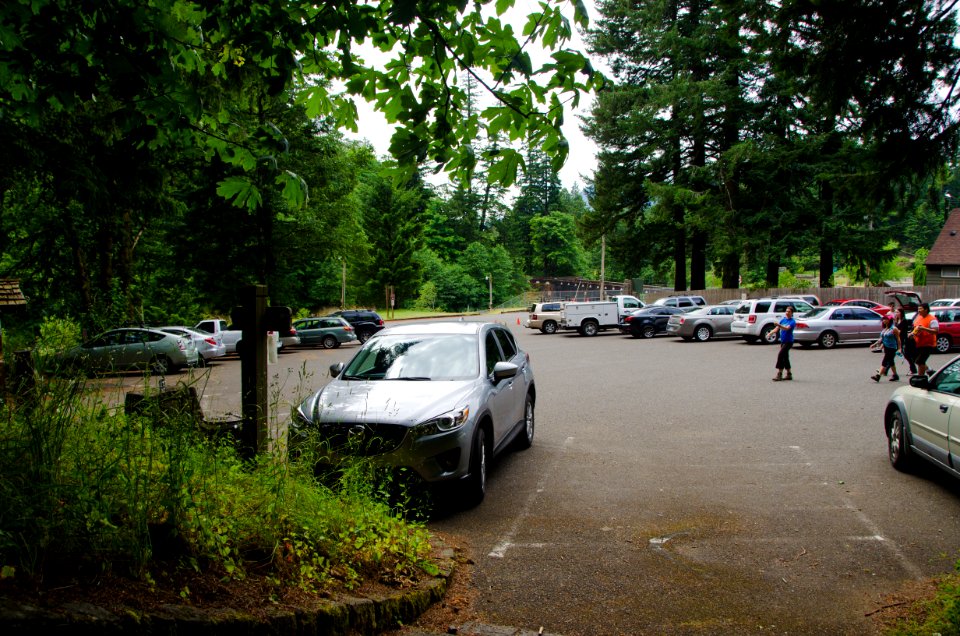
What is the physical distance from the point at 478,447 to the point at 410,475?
766 mm

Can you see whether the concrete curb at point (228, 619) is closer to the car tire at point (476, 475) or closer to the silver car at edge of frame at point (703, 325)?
the car tire at point (476, 475)

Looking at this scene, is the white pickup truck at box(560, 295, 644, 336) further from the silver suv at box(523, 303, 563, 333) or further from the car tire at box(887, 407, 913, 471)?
the car tire at box(887, 407, 913, 471)

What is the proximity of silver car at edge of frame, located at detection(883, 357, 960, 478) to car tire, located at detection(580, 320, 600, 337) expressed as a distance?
2809 cm

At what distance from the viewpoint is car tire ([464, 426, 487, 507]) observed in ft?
20.9

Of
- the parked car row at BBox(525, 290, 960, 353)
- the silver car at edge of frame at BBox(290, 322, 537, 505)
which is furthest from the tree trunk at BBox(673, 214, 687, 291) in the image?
the silver car at edge of frame at BBox(290, 322, 537, 505)

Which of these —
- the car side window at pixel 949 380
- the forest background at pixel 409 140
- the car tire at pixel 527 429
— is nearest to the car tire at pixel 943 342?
the forest background at pixel 409 140

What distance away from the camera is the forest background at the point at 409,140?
4.58 m

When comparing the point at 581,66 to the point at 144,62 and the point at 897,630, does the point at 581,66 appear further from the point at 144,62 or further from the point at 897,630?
the point at 897,630

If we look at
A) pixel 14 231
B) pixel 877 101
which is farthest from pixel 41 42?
pixel 14 231

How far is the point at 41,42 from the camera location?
163 inches

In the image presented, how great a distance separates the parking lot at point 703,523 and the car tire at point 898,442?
0.49ft

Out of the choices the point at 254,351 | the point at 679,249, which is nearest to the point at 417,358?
the point at 254,351

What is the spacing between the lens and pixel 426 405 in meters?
6.38

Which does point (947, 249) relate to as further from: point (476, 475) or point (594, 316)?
point (476, 475)
